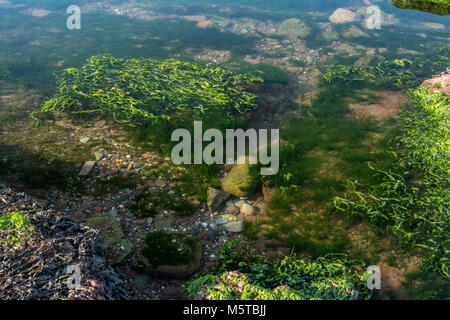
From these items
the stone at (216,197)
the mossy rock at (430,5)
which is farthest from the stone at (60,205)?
the mossy rock at (430,5)

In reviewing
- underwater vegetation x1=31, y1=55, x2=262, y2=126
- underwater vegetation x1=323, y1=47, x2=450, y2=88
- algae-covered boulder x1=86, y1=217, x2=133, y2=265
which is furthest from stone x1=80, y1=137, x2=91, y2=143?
underwater vegetation x1=323, y1=47, x2=450, y2=88

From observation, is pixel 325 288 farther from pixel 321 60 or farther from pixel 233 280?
pixel 321 60

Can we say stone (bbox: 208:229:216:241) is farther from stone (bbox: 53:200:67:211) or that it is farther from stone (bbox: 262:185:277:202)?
stone (bbox: 53:200:67:211)

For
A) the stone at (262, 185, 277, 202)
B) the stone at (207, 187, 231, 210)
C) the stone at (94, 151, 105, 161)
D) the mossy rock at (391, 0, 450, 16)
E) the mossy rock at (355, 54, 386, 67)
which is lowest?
the stone at (207, 187, 231, 210)

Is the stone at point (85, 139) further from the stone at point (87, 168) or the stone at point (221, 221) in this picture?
the stone at point (221, 221)
